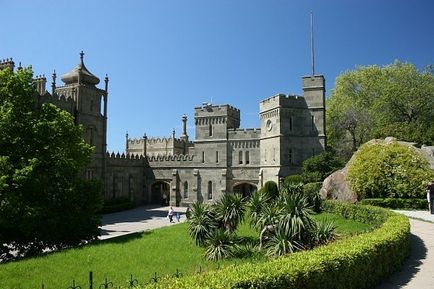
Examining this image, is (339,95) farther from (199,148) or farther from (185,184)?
(185,184)

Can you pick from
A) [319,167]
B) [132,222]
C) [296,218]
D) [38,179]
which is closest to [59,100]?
[132,222]

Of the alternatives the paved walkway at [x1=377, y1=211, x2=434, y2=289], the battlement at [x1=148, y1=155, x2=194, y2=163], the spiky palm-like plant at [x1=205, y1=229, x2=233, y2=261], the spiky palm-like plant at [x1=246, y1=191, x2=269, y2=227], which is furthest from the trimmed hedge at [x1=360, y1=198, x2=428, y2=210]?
the battlement at [x1=148, y1=155, x2=194, y2=163]

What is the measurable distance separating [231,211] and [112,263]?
5479mm

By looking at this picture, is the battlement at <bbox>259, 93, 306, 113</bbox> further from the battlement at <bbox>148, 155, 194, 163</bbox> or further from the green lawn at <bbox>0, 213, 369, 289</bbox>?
the green lawn at <bbox>0, 213, 369, 289</bbox>

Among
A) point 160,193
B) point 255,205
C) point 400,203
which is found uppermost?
point 255,205

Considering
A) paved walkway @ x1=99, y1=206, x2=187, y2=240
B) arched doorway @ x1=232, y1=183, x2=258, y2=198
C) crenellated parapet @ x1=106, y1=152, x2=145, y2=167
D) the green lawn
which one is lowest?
paved walkway @ x1=99, y1=206, x2=187, y2=240

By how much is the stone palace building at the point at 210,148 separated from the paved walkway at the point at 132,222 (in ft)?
16.0

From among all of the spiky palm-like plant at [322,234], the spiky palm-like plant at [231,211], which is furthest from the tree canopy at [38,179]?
the spiky palm-like plant at [322,234]

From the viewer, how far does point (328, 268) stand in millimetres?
8133

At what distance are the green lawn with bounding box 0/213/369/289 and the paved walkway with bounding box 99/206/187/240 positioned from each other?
23.9ft

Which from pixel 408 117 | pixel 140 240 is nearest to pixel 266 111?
pixel 408 117

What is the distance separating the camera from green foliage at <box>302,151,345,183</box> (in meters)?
31.5

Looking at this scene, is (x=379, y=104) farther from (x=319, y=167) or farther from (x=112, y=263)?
(x=112, y=263)

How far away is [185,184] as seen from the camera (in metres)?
43.8
